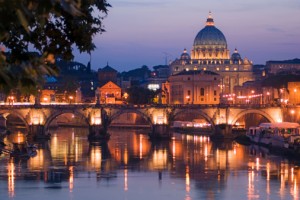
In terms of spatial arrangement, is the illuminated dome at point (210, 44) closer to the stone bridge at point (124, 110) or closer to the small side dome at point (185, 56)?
the small side dome at point (185, 56)

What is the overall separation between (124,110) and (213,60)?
8869 centimetres

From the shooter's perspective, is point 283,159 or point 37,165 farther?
point 283,159

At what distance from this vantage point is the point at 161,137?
66.4 meters

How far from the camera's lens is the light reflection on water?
3164 cm

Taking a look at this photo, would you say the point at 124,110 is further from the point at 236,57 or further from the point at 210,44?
the point at 236,57

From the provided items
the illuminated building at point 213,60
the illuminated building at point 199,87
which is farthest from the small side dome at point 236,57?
the illuminated building at point 199,87

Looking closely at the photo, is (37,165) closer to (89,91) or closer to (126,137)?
(126,137)

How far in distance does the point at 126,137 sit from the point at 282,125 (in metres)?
14.8

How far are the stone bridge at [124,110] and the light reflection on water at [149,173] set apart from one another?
8.31 meters

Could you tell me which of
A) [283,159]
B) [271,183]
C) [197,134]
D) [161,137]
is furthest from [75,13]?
[197,134]

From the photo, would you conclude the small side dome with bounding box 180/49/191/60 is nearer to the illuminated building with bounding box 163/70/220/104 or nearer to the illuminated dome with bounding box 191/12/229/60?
the illuminated dome with bounding box 191/12/229/60

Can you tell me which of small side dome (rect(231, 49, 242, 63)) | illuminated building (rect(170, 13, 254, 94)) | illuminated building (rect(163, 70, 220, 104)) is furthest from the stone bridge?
small side dome (rect(231, 49, 242, 63))

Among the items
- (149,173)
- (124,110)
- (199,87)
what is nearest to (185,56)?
(199,87)

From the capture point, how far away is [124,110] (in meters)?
70.1
